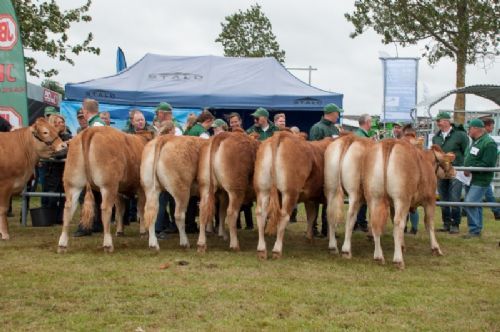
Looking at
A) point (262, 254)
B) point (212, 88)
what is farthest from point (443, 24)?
point (262, 254)

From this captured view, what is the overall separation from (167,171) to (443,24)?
60.2 feet

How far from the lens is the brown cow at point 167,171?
7680 millimetres

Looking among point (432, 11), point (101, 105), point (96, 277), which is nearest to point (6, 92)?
point (101, 105)

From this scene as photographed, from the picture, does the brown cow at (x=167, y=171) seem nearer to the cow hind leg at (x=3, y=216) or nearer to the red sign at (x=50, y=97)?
the cow hind leg at (x=3, y=216)

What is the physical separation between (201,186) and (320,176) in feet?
5.42

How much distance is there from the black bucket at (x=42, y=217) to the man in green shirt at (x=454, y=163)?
7172 mm

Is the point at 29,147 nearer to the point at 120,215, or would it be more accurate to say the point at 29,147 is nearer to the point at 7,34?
the point at 120,215

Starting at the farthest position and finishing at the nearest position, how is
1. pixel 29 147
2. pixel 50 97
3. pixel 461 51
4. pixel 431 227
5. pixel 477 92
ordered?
pixel 461 51 → pixel 50 97 → pixel 477 92 → pixel 29 147 → pixel 431 227

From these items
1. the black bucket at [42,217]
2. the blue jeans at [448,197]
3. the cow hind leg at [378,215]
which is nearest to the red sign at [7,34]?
the black bucket at [42,217]

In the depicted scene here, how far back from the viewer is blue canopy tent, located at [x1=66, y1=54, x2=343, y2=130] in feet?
50.1

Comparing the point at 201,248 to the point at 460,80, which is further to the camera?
the point at 460,80

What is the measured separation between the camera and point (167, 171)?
7.68 meters

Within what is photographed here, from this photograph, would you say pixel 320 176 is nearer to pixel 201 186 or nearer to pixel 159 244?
pixel 201 186

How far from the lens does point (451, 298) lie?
5.64m
